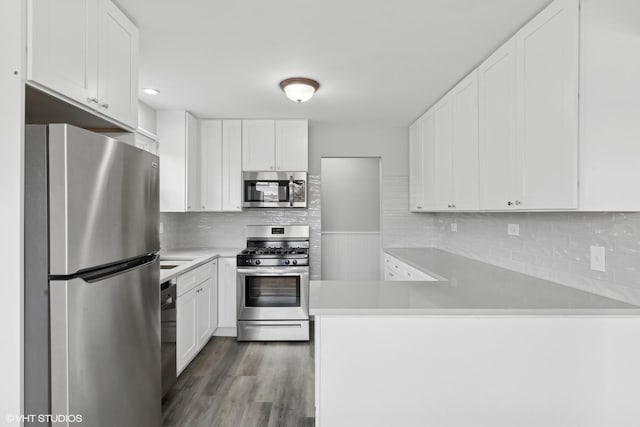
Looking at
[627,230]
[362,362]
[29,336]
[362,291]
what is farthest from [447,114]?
[29,336]

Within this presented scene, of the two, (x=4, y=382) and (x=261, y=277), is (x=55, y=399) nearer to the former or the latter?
(x=4, y=382)

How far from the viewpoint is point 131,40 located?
1850 mm

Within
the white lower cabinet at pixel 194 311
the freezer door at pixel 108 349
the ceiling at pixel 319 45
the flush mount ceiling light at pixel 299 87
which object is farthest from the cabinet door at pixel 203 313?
the flush mount ceiling light at pixel 299 87

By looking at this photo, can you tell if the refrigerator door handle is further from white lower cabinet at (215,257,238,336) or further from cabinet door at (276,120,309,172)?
cabinet door at (276,120,309,172)

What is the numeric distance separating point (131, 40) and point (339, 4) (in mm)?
1105

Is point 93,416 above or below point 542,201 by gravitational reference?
below

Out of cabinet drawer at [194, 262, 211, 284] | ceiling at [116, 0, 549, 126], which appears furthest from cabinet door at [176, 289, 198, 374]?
ceiling at [116, 0, 549, 126]

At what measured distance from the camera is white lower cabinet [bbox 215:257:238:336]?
3680mm

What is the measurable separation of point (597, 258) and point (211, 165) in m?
3.44

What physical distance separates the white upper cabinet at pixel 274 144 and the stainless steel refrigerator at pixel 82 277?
226cm

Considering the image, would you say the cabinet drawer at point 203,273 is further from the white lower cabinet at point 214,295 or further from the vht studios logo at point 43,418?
the vht studios logo at point 43,418

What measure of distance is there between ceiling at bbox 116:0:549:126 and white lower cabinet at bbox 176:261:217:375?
158cm

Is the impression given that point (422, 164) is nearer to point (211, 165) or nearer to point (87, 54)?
point (211, 165)

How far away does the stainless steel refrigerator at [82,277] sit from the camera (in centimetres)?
117
